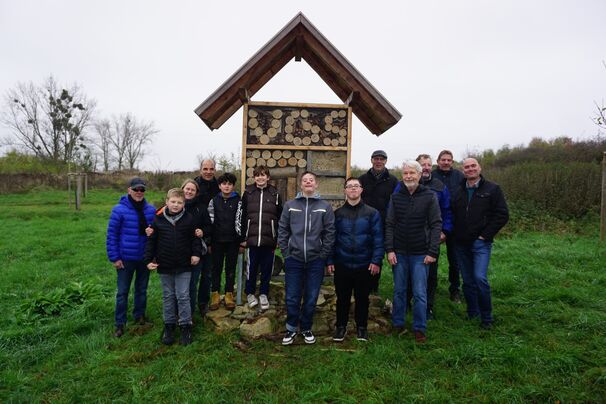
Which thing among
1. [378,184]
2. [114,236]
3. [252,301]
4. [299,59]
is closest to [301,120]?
[299,59]

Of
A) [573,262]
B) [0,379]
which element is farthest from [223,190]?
[573,262]

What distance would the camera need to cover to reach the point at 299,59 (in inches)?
247

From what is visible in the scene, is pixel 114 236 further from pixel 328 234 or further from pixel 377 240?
pixel 377 240

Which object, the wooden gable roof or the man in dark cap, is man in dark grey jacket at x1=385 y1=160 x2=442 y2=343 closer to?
the man in dark cap

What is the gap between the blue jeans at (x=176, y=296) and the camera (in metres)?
4.55

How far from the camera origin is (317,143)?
232 inches

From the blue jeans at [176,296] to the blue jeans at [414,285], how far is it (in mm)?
2698

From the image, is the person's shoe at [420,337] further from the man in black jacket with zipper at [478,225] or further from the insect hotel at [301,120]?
the insect hotel at [301,120]

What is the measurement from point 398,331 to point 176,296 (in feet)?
9.63

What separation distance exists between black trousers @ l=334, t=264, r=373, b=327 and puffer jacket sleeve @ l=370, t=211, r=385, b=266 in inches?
6.5

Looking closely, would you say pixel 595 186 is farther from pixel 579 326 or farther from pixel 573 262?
pixel 579 326

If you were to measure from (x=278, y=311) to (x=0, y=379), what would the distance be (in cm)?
315

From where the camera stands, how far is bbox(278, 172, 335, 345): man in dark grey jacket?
4.39 m

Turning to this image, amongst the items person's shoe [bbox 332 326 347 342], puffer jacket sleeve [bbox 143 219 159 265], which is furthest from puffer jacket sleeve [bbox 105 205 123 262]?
person's shoe [bbox 332 326 347 342]
